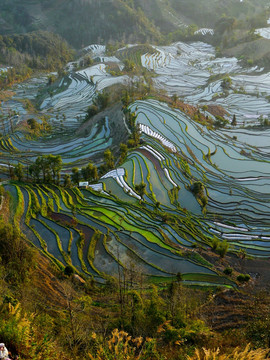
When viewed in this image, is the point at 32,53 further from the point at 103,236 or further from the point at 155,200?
the point at 103,236

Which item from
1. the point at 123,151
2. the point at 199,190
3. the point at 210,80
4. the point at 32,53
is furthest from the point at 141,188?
the point at 32,53

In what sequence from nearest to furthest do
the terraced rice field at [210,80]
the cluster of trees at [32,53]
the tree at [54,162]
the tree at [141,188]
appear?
the tree at [141,188] < the tree at [54,162] < the terraced rice field at [210,80] < the cluster of trees at [32,53]

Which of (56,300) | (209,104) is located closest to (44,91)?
(209,104)

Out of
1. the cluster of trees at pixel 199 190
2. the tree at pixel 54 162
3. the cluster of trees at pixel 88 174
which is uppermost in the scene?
the tree at pixel 54 162

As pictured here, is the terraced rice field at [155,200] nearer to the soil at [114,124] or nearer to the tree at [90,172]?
the tree at [90,172]

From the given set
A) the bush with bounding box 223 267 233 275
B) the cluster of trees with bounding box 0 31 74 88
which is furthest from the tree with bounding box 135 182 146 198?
the cluster of trees with bounding box 0 31 74 88

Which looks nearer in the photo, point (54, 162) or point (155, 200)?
point (155, 200)

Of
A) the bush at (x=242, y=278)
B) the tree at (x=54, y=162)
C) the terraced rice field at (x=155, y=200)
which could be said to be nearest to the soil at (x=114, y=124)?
the terraced rice field at (x=155, y=200)

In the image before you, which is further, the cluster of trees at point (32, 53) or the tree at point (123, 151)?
the cluster of trees at point (32, 53)

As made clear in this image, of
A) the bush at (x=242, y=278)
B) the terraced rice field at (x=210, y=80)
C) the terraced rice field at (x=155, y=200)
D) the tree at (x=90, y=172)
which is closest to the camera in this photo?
the bush at (x=242, y=278)

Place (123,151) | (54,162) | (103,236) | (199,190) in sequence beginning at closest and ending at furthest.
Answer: (103,236) → (54,162) → (199,190) → (123,151)

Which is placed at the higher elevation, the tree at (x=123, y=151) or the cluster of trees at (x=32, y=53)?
the cluster of trees at (x=32, y=53)
